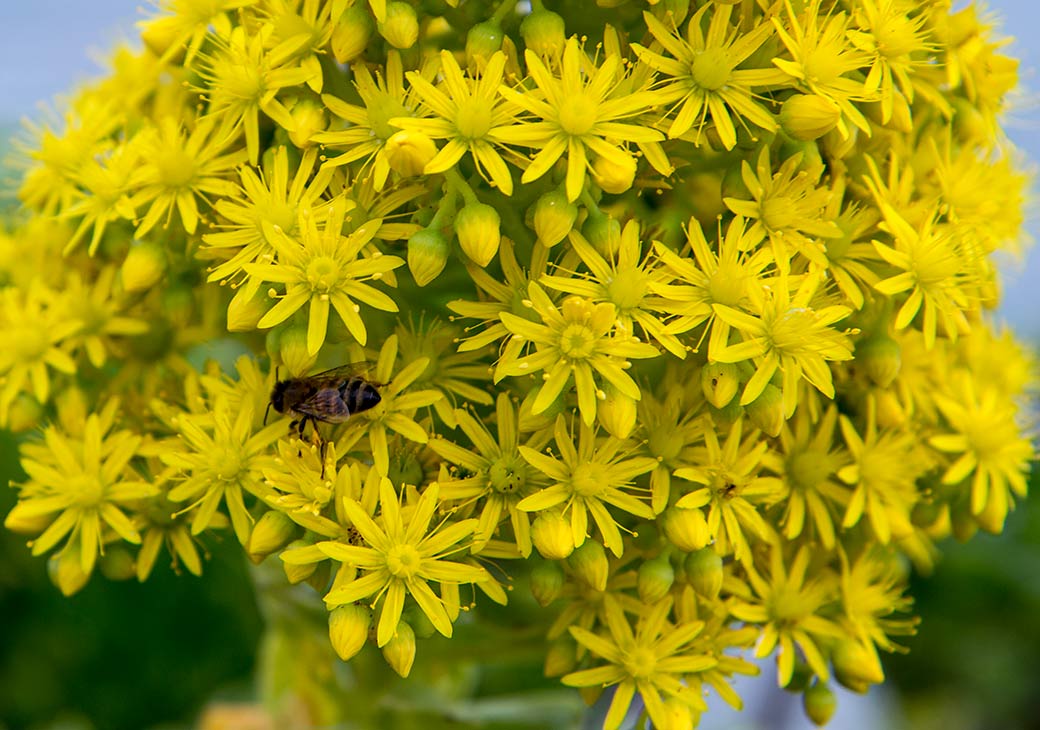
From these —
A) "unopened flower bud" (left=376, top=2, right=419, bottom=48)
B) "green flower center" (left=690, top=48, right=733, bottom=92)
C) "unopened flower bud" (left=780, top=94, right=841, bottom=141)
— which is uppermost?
"unopened flower bud" (left=376, top=2, right=419, bottom=48)

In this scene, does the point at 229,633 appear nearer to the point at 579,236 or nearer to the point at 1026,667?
the point at 579,236

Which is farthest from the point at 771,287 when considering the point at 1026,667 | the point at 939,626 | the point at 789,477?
the point at 1026,667

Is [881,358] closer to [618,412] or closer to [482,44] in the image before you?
[618,412]

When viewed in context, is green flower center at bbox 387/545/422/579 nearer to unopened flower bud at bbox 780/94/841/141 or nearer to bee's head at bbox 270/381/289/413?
bee's head at bbox 270/381/289/413

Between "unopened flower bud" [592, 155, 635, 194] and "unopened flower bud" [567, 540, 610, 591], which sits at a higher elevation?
"unopened flower bud" [592, 155, 635, 194]

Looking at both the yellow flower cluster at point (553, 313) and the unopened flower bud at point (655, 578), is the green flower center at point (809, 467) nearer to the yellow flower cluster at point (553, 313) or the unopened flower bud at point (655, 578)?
the yellow flower cluster at point (553, 313)

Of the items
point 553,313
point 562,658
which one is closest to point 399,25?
point 553,313

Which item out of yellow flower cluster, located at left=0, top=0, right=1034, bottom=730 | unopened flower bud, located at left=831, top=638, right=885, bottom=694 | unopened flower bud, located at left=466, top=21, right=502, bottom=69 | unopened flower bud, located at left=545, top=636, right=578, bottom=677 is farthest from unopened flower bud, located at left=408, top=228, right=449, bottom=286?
unopened flower bud, located at left=831, top=638, right=885, bottom=694
